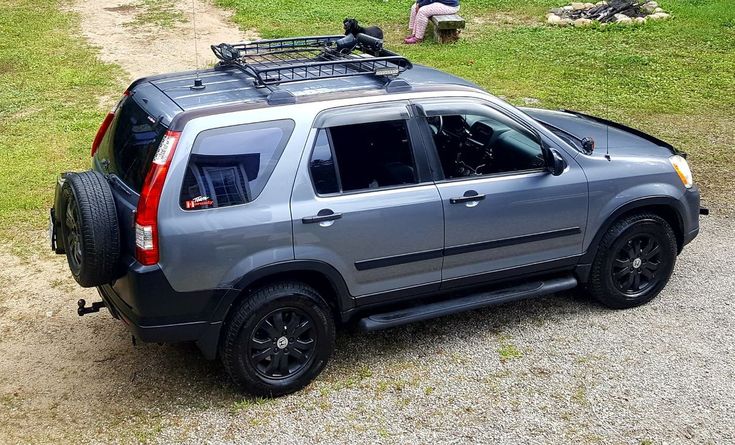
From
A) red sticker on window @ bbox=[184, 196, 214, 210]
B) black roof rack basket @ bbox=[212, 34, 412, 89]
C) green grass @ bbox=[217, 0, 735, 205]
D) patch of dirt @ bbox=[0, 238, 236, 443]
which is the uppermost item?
black roof rack basket @ bbox=[212, 34, 412, 89]

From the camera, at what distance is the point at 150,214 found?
13.9ft

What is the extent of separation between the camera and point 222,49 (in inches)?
222

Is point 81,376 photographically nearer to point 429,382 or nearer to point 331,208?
point 331,208

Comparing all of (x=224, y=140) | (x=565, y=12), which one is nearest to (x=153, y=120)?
(x=224, y=140)

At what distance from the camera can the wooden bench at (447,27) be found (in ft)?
46.4

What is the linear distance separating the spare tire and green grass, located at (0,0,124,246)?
9.53 feet

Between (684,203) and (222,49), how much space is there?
3550 millimetres

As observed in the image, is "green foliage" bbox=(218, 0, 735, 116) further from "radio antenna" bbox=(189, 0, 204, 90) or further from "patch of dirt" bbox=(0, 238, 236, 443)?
"patch of dirt" bbox=(0, 238, 236, 443)

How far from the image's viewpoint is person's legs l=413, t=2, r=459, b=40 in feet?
47.4

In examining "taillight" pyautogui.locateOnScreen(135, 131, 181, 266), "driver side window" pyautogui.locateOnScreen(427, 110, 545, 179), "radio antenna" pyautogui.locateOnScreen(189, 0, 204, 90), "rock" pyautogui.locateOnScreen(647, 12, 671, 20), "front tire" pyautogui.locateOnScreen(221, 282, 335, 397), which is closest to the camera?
"taillight" pyautogui.locateOnScreen(135, 131, 181, 266)

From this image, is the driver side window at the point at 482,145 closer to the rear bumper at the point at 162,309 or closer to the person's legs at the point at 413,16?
the rear bumper at the point at 162,309

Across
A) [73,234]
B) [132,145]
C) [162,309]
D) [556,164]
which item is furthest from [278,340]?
[556,164]

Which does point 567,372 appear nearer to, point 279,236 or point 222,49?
point 279,236

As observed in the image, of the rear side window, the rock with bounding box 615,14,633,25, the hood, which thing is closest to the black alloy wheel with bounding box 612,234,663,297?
the hood
